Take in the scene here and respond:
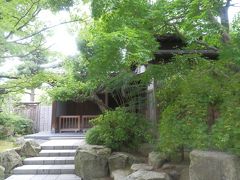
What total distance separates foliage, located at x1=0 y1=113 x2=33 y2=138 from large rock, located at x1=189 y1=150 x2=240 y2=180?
12.2m

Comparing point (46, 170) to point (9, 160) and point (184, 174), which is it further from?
point (184, 174)

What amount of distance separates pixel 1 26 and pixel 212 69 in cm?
477

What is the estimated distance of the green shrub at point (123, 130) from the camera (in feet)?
24.6

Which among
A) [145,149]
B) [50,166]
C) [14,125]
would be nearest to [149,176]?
[145,149]

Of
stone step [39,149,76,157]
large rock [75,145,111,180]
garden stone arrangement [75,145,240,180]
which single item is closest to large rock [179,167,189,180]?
garden stone arrangement [75,145,240,180]

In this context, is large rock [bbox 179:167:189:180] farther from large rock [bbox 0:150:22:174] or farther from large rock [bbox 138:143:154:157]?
large rock [bbox 0:150:22:174]

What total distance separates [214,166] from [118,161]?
366 centimetres

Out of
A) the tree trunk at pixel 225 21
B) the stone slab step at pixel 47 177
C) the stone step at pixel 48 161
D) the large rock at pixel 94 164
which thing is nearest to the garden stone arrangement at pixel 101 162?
the large rock at pixel 94 164

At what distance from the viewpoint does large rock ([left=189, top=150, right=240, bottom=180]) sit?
136 inches

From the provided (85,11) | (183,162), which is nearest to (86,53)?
(85,11)

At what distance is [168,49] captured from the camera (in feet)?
26.5

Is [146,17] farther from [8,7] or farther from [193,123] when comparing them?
[8,7]

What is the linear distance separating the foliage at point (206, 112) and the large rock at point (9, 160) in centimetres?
582

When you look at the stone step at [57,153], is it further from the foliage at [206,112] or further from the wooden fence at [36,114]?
the wooden fence at [36,114]
